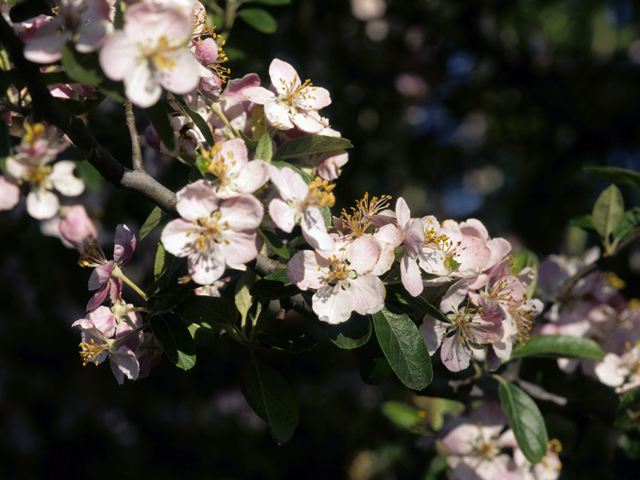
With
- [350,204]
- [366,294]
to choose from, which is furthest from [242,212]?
[350,204]

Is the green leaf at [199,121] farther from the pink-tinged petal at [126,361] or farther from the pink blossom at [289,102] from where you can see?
the pink-tinged petal at [126,361]

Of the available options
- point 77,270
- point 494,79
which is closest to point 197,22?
point 77,270

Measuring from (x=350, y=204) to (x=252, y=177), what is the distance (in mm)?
2025

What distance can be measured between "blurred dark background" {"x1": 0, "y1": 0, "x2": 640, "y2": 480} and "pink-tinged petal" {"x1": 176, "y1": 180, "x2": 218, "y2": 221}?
1.91 metres

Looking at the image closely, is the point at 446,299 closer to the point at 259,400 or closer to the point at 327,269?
the point at 327,269

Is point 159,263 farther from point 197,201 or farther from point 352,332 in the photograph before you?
point 352,332

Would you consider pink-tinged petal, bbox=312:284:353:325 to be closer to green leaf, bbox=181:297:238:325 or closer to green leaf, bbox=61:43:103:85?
green leaf, bbox=181:297:238:325

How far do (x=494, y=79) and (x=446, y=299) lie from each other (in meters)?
2.62

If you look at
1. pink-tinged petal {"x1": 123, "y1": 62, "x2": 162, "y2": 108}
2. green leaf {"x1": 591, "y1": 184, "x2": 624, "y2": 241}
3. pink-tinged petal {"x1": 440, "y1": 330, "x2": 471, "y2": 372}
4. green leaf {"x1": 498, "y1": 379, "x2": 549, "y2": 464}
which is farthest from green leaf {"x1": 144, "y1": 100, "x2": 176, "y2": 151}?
green leaf {"x1": 591, "y1": 184, "x2": 624, "y2": 241}

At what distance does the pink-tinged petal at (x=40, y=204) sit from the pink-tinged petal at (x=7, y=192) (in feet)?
0.10

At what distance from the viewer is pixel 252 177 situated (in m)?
0.85

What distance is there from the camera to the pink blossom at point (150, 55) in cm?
75

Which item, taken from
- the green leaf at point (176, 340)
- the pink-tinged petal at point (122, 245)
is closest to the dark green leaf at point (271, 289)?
the green leaf at point (176, 340)

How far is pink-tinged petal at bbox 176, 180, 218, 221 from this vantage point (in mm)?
831
